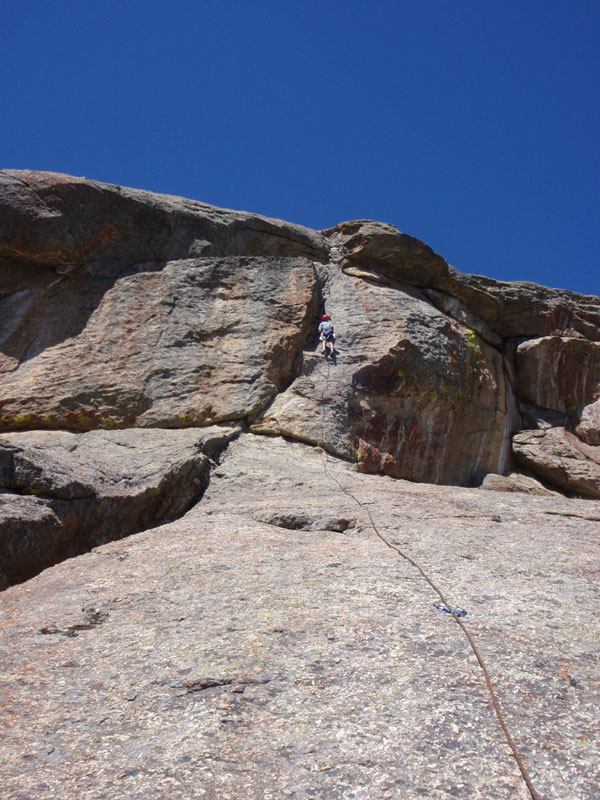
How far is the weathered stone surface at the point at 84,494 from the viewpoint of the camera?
849 centimetres

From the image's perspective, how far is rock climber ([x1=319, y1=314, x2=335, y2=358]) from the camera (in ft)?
54.6

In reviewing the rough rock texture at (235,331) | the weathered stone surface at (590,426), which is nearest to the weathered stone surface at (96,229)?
the rough rock texture at (235,331)

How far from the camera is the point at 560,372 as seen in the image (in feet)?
70.2

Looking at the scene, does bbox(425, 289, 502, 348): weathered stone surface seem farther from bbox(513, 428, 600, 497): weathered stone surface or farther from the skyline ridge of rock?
bbox(513, 428, 600, 497): weathered stone surface

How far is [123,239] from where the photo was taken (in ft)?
58.3

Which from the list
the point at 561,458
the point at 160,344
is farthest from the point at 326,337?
the point at 561,458

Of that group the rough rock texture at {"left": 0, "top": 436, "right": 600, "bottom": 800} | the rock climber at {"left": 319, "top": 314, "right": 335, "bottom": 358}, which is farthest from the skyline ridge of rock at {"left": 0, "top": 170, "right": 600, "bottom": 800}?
the rock climber at {"left": 319, "top": 314, "right": 335, "bottom": 358}

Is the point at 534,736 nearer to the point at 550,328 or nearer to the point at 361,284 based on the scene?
the point at 361,284

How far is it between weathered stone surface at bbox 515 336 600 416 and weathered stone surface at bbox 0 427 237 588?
12.6 m

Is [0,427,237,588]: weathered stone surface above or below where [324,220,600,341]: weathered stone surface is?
below

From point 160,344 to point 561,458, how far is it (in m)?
12.1

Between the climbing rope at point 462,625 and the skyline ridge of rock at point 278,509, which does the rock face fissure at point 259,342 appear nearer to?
the skyline ridge of rock at point 278,509

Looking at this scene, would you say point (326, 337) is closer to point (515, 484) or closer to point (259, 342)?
point (259, 342)

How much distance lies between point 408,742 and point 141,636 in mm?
2636
